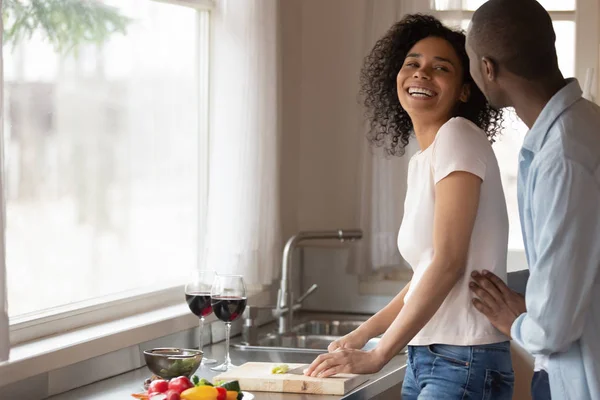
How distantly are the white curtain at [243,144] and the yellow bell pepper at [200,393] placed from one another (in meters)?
1.15

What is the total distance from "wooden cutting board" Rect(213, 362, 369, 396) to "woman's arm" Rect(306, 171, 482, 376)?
0.47 ft

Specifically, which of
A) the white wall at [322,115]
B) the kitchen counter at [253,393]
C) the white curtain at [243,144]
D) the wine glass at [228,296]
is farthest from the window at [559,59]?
the wine glass at [228,296]

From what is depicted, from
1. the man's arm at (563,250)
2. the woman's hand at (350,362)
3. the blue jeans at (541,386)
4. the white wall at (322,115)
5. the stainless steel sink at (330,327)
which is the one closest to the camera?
the man's arm at (563,250)

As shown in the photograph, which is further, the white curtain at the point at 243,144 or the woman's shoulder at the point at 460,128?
the white curtain at the point at 243,144

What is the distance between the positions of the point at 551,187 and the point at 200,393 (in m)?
0.82

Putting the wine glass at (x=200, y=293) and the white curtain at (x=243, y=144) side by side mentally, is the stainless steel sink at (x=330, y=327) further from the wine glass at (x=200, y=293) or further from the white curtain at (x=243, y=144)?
the wine glass at (x=200, y=293)

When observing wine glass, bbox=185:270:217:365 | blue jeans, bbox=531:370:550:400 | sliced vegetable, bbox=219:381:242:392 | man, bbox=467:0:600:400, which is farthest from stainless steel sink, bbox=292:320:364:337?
man, bbox=467:0:600:400

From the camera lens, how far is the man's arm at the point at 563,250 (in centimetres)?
141

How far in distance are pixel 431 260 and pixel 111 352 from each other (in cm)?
93

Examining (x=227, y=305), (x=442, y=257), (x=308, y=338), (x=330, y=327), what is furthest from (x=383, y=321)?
(x=330, y=327)

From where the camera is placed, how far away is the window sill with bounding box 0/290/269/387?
7.08 feet

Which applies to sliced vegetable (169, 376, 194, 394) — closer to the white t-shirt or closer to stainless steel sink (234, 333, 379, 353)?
the white t-shirt

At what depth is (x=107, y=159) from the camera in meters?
2.78

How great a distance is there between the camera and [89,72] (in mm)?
2684
